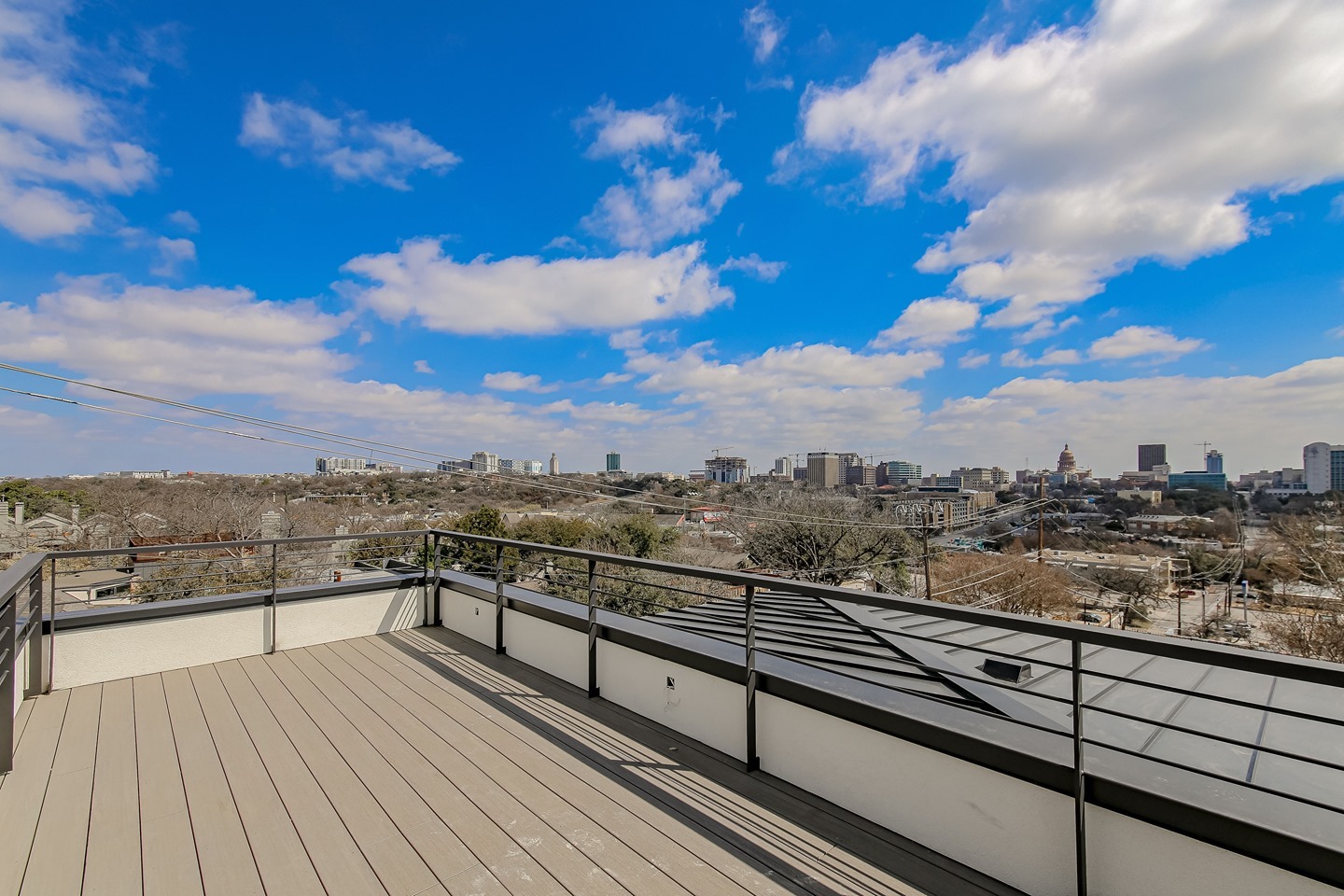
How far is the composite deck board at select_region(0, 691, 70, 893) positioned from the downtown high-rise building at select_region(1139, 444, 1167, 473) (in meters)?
33.1

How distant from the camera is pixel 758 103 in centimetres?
972

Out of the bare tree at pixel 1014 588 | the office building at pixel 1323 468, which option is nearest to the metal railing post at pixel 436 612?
the bare tree at pixel 1014 588

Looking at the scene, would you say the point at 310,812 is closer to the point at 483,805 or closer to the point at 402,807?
the point at 402,807

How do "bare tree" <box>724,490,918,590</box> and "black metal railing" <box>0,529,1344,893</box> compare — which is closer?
"black metal railing" <box>0,529,1344,893</box>

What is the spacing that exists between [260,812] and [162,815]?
347mm

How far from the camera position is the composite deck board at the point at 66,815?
1.64 m

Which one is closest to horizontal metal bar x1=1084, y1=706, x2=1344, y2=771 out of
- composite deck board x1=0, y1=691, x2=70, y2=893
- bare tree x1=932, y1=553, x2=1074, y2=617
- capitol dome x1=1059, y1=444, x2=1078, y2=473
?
composite deck board x1=0, y1=691, x2=70, y2=893

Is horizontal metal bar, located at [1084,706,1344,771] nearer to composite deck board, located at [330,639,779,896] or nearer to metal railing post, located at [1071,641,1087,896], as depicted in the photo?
metal railing post, located at [1071,641,1087,896]

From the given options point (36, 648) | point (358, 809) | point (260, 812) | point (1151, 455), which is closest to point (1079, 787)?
point (358, 809)

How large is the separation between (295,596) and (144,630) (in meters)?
0.82

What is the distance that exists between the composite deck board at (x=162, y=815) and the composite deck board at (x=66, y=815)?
0.49 ft

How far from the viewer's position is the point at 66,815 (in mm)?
1992

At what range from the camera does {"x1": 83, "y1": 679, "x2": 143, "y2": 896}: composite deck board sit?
1.65 m

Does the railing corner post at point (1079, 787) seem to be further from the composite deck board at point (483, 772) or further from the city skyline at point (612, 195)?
the city skyline at point (612, 195)
